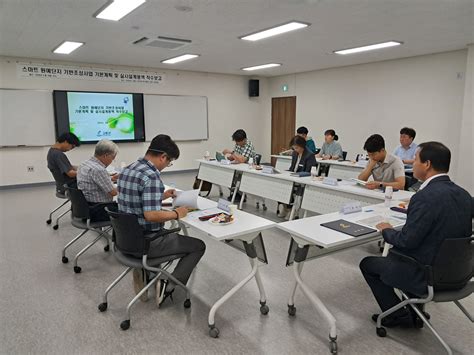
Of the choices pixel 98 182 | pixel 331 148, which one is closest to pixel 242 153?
pixel 331 148

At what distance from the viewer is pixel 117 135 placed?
7.78 m

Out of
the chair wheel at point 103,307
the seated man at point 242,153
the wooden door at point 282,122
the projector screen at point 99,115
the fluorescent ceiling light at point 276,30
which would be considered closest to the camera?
the chair wheel at point 103,307

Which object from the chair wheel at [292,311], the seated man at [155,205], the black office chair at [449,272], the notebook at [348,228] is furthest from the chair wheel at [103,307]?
the black office chair at [449,272]

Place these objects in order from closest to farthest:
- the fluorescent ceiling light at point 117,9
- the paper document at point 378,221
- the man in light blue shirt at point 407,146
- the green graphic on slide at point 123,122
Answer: the paper document at point 378,221 < the fluorescent ceiling light at point 117,9 < the man in light blue shirt at point 407,146 < the green graphic on slide at point 123,122

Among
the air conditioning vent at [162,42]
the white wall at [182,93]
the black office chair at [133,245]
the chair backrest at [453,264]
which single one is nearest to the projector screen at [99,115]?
the white wall at [182,93]

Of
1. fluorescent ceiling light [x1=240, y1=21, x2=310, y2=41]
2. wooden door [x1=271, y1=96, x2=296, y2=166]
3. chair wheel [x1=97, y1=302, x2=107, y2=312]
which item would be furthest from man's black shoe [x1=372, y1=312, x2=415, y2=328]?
wooden door [x1=271, y1=96, x2=296, y2=166]

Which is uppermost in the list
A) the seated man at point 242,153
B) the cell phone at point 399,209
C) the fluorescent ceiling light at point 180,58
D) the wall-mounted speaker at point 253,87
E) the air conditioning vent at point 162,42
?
the fluorescent ceiling light at point 180,58

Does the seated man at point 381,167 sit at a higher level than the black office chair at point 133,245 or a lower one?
higher

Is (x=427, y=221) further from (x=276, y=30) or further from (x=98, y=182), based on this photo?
(x=276, y=30)

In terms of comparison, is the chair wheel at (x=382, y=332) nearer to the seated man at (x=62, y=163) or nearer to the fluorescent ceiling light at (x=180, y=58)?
the seated man at (x=62, y=163)

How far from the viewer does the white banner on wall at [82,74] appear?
263 inches

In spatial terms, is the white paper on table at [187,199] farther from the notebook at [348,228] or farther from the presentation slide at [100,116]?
the presentation slide at [100,116]

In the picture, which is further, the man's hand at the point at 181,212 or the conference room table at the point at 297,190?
the conference room table at the point at 297,190

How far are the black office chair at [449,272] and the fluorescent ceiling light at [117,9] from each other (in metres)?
3.43
